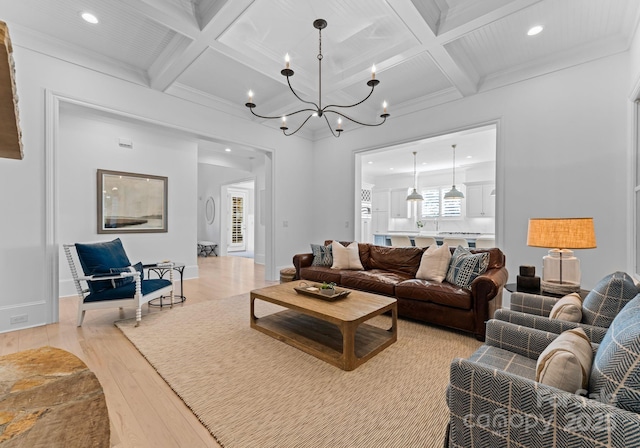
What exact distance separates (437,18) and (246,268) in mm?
5962

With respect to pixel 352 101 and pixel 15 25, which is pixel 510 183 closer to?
pixel 352 101

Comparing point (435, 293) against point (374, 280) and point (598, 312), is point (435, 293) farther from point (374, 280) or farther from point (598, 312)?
point (598, 312)

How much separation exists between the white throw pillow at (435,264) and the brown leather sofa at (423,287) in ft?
0.42

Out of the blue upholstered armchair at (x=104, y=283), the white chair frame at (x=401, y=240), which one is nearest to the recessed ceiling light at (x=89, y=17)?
the blue upholstered armchair at (x=104, y=283)

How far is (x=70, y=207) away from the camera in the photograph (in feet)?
14.7

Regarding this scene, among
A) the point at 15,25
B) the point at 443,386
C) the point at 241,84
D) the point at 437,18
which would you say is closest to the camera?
the point at 443,386

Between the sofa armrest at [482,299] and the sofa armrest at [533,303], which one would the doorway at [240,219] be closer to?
the sofa armrest at [482,299]

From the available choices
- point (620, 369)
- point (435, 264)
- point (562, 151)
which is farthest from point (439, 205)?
point (620, 369)

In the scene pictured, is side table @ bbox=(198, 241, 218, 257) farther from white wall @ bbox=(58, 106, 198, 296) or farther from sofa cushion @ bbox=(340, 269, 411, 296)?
sofa cushion @ bbox=(340, 269, 411, 296)

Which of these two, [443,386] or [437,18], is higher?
[437,18]

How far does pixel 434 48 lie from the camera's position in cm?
303

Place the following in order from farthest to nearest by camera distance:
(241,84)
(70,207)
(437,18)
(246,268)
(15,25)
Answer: (246,268)
(70,207)
(241,84)
(15,25)
(437,18)

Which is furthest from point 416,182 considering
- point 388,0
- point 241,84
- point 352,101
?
point 388,0

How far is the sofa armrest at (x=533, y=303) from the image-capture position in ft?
6.82
